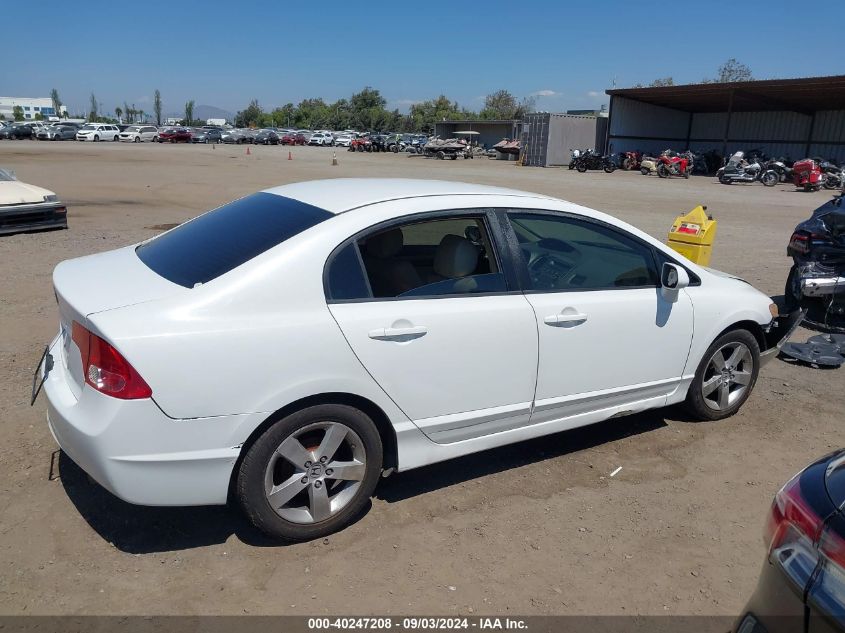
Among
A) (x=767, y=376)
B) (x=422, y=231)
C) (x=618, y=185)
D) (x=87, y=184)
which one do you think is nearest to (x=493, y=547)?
(x=422, y=231)

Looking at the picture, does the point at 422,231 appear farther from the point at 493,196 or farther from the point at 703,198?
the point at 703,198

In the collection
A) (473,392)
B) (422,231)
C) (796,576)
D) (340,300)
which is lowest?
(473,392)

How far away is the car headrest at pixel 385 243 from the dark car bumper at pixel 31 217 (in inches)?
374

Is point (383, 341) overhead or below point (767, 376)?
overhead

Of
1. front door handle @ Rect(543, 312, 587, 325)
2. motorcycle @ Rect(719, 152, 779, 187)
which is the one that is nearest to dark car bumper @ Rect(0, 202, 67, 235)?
front door handle @ Rect(543, 312, 587, 325)

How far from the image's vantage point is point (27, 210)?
10.9m

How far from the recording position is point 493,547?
3277 mm

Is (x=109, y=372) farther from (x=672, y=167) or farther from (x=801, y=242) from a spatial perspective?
(x=672, y=167)

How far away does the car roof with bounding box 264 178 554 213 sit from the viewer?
352cm

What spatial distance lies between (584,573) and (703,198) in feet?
74.3

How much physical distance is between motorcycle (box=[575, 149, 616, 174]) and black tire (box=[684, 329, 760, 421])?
116ft

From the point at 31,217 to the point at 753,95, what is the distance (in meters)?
39.0

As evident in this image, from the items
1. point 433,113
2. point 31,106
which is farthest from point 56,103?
point 433,113

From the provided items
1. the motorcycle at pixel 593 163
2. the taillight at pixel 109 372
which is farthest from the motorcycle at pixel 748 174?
the taillight at pixel 109 372
